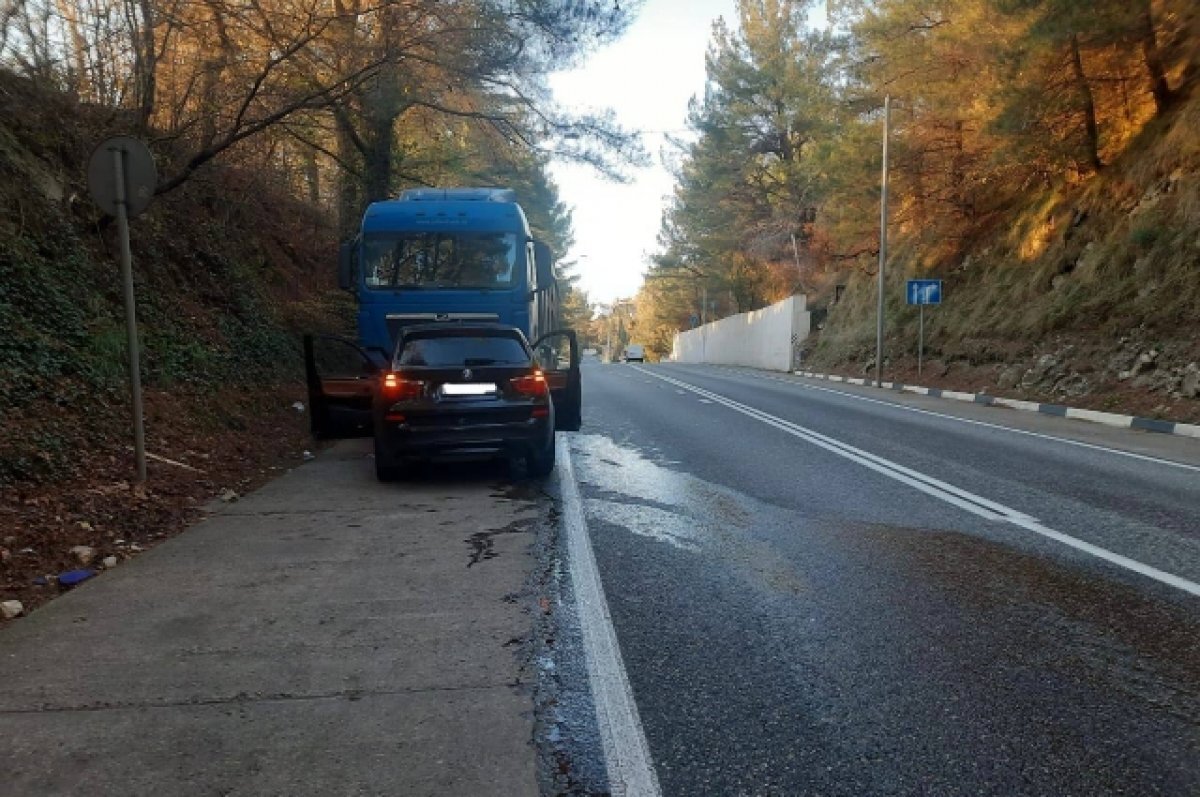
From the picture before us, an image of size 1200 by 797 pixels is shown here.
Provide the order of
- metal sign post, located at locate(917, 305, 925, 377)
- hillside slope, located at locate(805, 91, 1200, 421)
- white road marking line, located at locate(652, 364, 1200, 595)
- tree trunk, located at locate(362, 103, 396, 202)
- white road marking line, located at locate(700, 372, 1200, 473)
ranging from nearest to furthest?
1. white road marking line, located at locate(652, 364, 1200, 595)
2. white road marking line, located at locate(700, 372, 1200, 473)
3. hillside slope, located at locate(805, 91, 1200, 421)
4. tree trunk, located at locate(362, 103, 396, 202)
5. metal sign post, located at locate(917, 305, 925, 377)

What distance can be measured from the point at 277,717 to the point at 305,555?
2.62m

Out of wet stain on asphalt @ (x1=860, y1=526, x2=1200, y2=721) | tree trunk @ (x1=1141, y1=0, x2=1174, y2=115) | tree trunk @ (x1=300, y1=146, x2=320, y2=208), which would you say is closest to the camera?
wet stain on asphalt @ (x1=860, y1=526, x2=1200, y2=721)

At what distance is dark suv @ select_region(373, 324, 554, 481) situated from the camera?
819 cm

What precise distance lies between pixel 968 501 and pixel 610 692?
515 centimetres

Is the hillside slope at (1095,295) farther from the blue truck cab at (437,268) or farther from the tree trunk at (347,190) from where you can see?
the tree trunk at (347,190)

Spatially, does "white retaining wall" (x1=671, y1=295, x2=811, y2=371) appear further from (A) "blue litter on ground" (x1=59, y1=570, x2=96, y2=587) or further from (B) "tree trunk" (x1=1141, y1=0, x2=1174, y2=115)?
(A) "blue litter on ground" (x1=59, y1=570, x2=96, y2=587)

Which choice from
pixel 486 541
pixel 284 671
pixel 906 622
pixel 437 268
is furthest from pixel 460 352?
pixel 906 622

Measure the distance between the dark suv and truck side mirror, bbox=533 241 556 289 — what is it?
4236 mm

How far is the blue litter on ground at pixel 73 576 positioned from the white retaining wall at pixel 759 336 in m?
36.3

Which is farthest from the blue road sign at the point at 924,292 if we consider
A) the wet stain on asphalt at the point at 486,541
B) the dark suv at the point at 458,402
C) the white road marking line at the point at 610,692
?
the white road marking line at the point at 610,692

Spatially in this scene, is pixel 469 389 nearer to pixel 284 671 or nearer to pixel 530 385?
pixel 530 385

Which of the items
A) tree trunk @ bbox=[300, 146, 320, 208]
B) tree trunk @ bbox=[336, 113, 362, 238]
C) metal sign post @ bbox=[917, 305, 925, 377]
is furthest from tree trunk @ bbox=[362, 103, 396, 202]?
metal sign post @ bbox=[917, 305, 925, 377]

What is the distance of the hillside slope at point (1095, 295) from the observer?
55.3ft

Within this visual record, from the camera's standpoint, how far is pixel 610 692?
3598mm
